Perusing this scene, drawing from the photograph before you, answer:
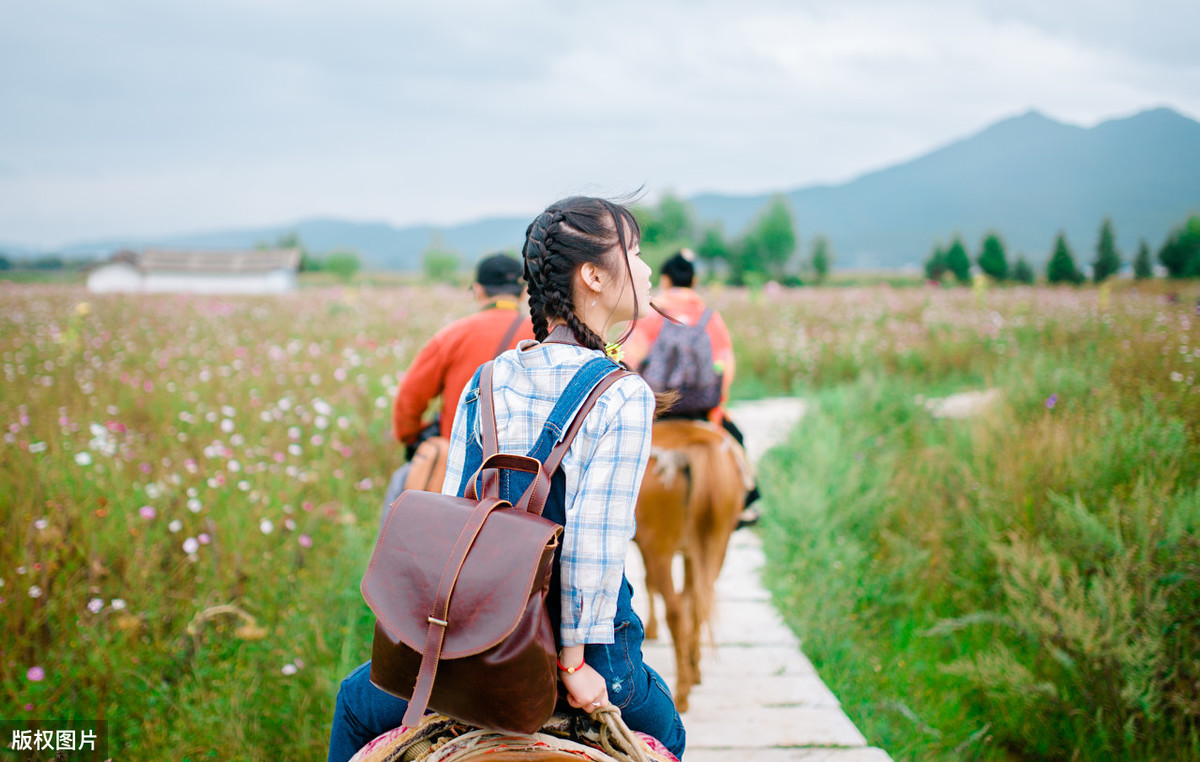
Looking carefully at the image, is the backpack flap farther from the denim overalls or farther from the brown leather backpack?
the denim overalls

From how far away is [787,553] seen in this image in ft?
16.4

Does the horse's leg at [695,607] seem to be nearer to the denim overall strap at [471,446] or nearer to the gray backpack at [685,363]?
the gray backpack at [685,363]

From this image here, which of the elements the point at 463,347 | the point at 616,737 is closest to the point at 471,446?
the point at 616,737

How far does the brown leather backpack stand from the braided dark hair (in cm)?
37

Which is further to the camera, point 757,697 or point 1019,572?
point 1019,572

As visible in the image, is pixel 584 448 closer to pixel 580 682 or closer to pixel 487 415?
pixel 487 415

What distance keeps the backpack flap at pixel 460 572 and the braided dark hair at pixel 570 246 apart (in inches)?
18.2

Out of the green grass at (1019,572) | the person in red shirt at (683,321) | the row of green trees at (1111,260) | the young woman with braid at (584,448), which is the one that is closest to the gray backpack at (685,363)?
the person in red shirt at (683,321)

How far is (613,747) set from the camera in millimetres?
1332

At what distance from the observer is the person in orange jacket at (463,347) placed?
302 centimetres

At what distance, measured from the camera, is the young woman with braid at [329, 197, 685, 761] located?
125cm

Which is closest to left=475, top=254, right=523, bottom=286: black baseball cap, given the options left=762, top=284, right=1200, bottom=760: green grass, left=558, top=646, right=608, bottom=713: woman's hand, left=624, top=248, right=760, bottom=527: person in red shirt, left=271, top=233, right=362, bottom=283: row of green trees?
left=624, top=248, right=760, bottom=527: person in red shirt

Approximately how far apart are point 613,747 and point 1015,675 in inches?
114

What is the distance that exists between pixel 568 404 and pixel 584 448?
94mm
